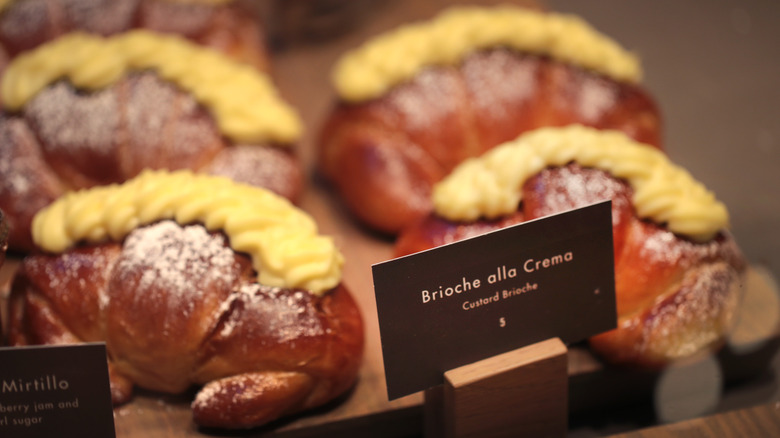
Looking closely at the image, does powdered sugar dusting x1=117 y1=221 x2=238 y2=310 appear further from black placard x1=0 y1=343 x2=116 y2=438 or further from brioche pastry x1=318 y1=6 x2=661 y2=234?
brioche pastry x1=318 y1=6 x2=661 y2=234

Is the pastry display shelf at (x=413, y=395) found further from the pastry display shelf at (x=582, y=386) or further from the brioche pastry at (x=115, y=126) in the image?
the brioche pastry at (x=115, y=126)

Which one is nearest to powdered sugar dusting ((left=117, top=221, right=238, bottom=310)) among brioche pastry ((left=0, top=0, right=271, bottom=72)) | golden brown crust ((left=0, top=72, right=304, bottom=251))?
golden brown crust ((left=0, top=72, right=304, bottom=251))

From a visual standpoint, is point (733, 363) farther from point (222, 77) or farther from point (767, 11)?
point (222, 77)

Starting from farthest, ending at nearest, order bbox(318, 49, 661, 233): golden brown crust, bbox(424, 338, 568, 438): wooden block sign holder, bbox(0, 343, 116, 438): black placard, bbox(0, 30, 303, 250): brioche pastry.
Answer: bbox(318, 49, 661, 233): golden brown crust < bbox(0, 30, 303, 250): brioche pastry < bbox(424, 338, 568, 438): wooden block sign holder < bbox(0, 343, 116, 438): black placard

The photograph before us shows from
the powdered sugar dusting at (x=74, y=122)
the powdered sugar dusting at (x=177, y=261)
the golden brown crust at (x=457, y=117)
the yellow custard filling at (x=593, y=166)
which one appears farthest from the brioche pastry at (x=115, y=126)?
the yellow custard filling at (x=593, y=166)

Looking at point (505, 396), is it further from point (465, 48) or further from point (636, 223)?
point (465, 48)

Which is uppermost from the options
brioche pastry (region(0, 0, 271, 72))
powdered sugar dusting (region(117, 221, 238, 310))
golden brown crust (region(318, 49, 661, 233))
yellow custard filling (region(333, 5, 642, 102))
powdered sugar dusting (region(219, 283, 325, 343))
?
brioche pastry (region(0, 0, 271, 72))
